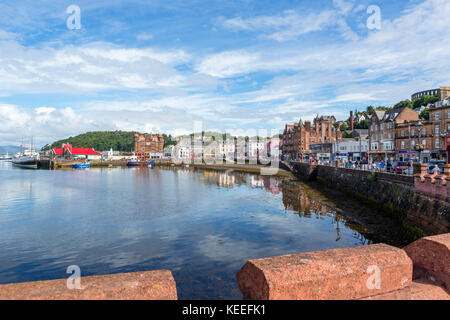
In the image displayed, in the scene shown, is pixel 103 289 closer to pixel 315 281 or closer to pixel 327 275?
pixel 315 281

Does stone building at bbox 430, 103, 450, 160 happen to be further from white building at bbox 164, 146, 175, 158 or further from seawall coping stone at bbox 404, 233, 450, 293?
white building at bbox 164, 146, 175, 158

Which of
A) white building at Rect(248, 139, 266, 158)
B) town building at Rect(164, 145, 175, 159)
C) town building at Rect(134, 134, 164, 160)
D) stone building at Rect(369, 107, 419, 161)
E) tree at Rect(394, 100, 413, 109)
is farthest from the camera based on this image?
town building at Rect(164, 145, 175, 159)

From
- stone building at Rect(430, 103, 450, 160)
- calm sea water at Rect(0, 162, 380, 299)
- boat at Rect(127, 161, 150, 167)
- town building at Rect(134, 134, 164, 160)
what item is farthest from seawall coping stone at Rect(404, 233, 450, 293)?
town building at Rect(134, 134, 164, 160)

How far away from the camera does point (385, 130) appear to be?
70.4 metres

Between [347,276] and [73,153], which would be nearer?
[347,276]

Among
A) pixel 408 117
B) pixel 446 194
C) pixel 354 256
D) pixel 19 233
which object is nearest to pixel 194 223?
pixel 19 233

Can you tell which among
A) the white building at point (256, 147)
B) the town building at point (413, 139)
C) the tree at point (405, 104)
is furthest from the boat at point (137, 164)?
the tree at point (405, 104)

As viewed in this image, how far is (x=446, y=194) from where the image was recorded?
16.8 metres

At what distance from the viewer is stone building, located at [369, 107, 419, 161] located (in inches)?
2657

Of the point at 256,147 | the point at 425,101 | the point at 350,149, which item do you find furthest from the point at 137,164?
the point at 425,101

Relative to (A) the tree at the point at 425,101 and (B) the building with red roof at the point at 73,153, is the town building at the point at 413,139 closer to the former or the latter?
(A) the tree at the point at 425,101

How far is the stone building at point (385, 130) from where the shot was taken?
67481mm

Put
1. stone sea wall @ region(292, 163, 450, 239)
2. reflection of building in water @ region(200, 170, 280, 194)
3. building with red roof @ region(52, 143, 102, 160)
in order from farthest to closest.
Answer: building with red roof @ region(52, 143, 102, 160)
reflection of building in water @ region(200, 170, 280, 194)
stone sea wall @ region(292, 163, 450, 239)
